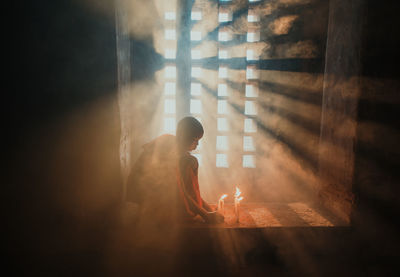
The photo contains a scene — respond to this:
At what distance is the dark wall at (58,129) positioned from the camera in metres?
1.50

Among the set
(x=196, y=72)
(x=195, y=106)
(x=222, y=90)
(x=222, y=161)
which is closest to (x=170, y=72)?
(x=196, y=72)

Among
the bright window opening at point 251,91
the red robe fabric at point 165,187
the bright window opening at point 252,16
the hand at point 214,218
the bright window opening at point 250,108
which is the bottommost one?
the hand at point 214,218

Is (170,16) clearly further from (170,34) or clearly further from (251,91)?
(251,91)

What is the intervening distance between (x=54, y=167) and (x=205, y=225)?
1.28 meters

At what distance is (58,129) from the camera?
5.07 feet

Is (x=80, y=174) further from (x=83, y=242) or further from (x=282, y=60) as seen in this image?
(x=282, y=60)

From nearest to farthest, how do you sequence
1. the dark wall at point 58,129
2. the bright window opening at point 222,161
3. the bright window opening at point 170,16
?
1. the dark wall at point 58,129
2. the bright window opening at point 170,16
3. the bright window opening at point 222,161

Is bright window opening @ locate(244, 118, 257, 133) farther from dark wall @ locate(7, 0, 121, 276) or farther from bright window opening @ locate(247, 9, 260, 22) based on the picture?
dark wall @ locate(7, 0, 121, 276)

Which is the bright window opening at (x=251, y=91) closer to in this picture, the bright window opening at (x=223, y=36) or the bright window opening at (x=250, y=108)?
the bright window opening at (x=250, y=108)

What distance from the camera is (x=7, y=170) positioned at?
1.50 metres

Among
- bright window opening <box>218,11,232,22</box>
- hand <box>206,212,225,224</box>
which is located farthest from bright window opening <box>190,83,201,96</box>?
hand <box>206,212,225,224</box>

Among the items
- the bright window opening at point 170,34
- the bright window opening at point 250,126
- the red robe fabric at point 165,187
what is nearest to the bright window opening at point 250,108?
the bright window opening at point 250,126

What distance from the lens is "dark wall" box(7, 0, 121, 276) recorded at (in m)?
1.50

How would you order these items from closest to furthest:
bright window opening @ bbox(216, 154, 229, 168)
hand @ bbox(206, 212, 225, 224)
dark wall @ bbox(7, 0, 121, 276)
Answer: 1. dark wall @ bbox(7, 0, 121, 276)
2. hand @ bbox(206, 212, 225, 224)
3. bright window opening @ bbox(216, 154, 229, 168)
